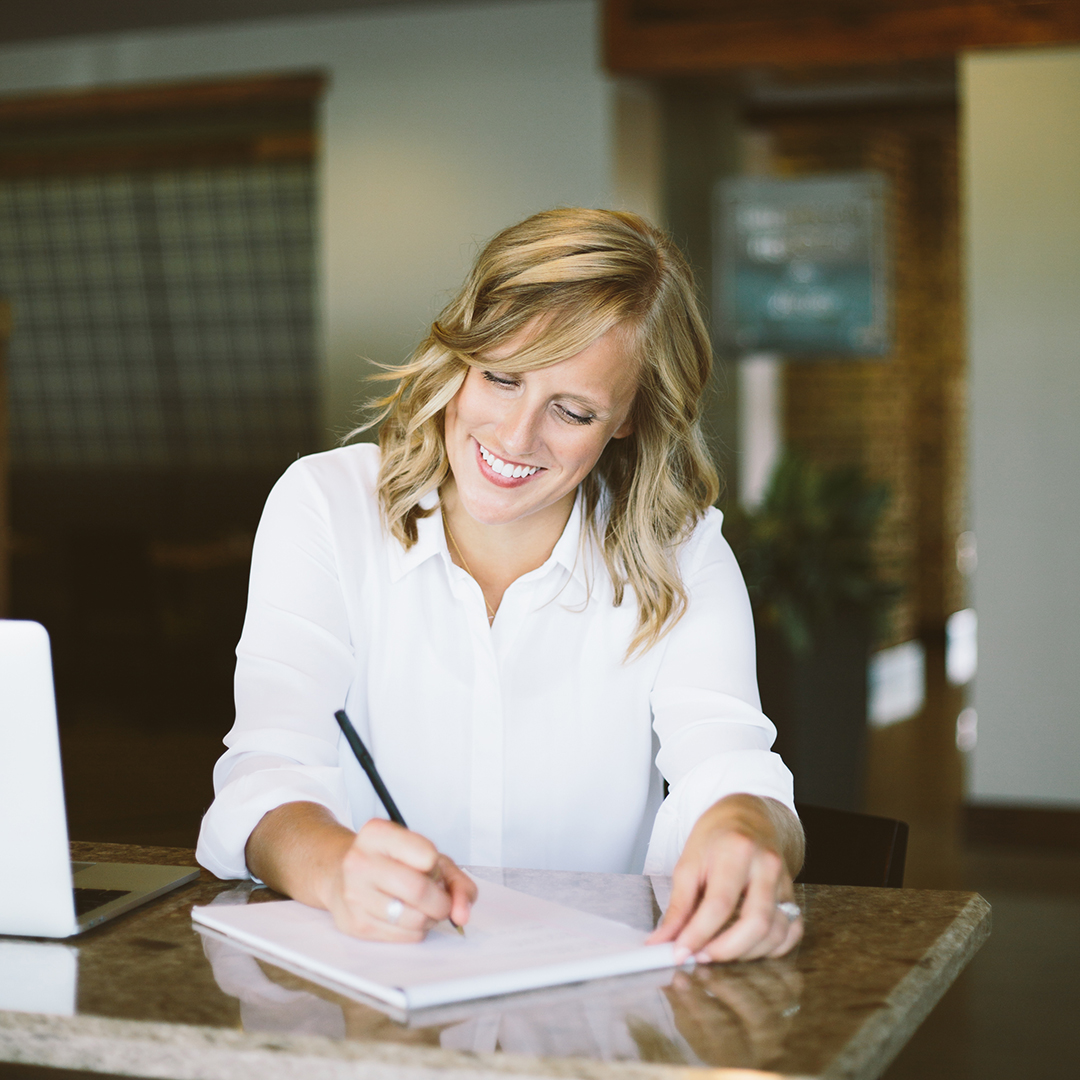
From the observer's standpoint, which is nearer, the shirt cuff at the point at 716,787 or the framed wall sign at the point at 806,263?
the shirt cuff at the point at 716,787

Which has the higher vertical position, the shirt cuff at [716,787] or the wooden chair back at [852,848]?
the shirt cuff at [716,787]

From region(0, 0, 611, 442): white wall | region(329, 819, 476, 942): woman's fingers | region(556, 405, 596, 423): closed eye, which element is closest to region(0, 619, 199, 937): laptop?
region(329, 819, 476, 942): woman's fingers

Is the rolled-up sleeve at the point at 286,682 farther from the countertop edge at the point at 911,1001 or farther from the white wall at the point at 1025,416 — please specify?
the white wall at the point at 1025,416

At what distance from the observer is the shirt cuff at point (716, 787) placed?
143 centimetres

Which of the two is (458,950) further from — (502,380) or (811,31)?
(811,31)

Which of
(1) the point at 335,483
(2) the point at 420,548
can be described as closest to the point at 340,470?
(1) the point at 335,483

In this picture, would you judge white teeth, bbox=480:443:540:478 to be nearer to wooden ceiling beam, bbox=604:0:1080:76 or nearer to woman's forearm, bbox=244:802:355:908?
woman's forearm, bbox=244:802:355:908

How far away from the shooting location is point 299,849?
1.29 meters

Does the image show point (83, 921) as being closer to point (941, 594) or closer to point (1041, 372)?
point (1041, 372)

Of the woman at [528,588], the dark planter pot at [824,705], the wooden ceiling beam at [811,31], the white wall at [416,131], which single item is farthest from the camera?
the white wall at [416,131]

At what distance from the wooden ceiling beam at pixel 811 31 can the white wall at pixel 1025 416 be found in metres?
0.11

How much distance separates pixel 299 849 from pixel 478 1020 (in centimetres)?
35

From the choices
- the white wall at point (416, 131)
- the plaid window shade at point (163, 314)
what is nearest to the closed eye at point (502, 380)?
the white wall at point (416, 131)

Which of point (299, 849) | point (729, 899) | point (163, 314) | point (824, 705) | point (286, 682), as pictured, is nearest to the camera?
point (729, 899)
